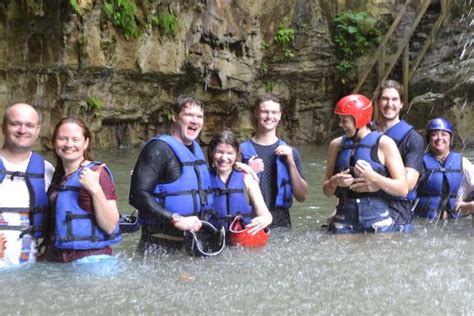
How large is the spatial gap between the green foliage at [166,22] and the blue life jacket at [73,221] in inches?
401

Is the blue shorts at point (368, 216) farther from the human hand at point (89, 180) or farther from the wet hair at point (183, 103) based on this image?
the human hand at point (89, 180)

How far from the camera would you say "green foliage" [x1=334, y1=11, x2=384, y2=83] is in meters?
16.9

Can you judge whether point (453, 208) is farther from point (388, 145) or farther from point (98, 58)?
point (98, 58)

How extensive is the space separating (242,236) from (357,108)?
1.37 metres

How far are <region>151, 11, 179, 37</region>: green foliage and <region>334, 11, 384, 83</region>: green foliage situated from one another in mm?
4823

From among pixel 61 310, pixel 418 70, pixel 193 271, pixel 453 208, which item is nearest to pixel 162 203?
pixel 193 271

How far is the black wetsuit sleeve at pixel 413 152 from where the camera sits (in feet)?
18.1

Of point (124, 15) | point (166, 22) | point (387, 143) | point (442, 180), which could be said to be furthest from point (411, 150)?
point (166, 22)

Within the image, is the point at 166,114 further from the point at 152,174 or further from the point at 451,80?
the point at 152,174

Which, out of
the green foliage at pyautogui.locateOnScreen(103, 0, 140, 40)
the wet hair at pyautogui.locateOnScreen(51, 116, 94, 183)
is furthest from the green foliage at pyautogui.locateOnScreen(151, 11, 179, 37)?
the wet hair at pyautogui.locateOnScreen(51, 116, 94, 183)

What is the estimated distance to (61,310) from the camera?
142 inches

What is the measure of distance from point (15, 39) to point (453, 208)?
956 centimetres

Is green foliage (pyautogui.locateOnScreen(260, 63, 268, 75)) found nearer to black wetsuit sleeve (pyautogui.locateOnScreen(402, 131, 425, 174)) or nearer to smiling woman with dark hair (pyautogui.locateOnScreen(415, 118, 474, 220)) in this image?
smiling woman with dark hair (pyautogui.locateOnScreen(415, 118, 474, 220))

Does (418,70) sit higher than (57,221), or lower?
higher
